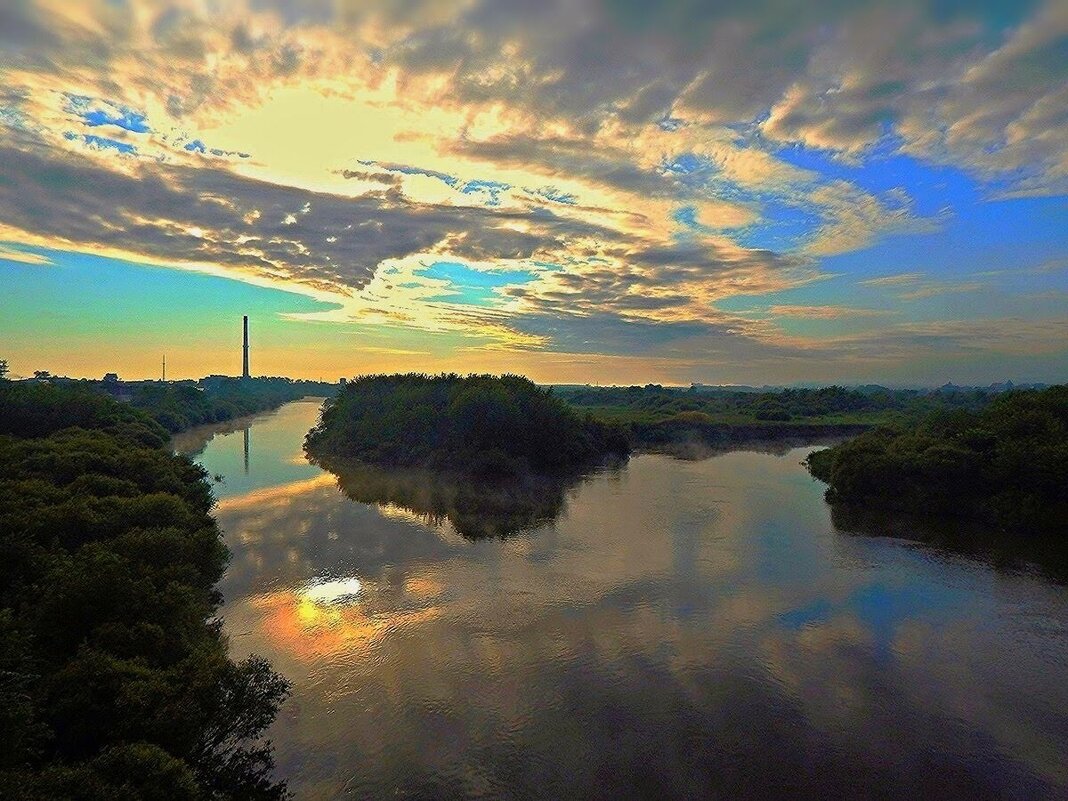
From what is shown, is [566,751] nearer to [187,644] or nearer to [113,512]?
[187,644]

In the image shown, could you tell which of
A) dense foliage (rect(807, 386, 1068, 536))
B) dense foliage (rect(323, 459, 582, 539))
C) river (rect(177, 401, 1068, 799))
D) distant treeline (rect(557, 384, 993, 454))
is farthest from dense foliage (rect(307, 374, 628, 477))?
dense foliage (rect(807, 386, 1068, 536))

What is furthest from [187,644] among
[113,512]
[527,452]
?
[527,452]

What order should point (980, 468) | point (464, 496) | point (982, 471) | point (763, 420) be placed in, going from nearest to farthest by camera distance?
point (982, 471), point (980, 468), point (464, 496), point (763, 420)

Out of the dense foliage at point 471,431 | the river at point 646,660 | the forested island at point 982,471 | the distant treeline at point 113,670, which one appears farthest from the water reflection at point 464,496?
the forested island at point 982,471

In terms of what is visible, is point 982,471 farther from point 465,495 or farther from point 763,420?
point 763,420

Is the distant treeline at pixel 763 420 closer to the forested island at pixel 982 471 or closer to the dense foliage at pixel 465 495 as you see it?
the dense foliage at pixel 465 495

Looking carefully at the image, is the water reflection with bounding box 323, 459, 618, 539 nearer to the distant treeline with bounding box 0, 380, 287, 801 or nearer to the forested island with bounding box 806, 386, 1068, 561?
the distant treeline with bounding box 0, 380, 287, 801

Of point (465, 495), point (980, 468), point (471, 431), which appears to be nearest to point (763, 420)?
point (471, 431)
